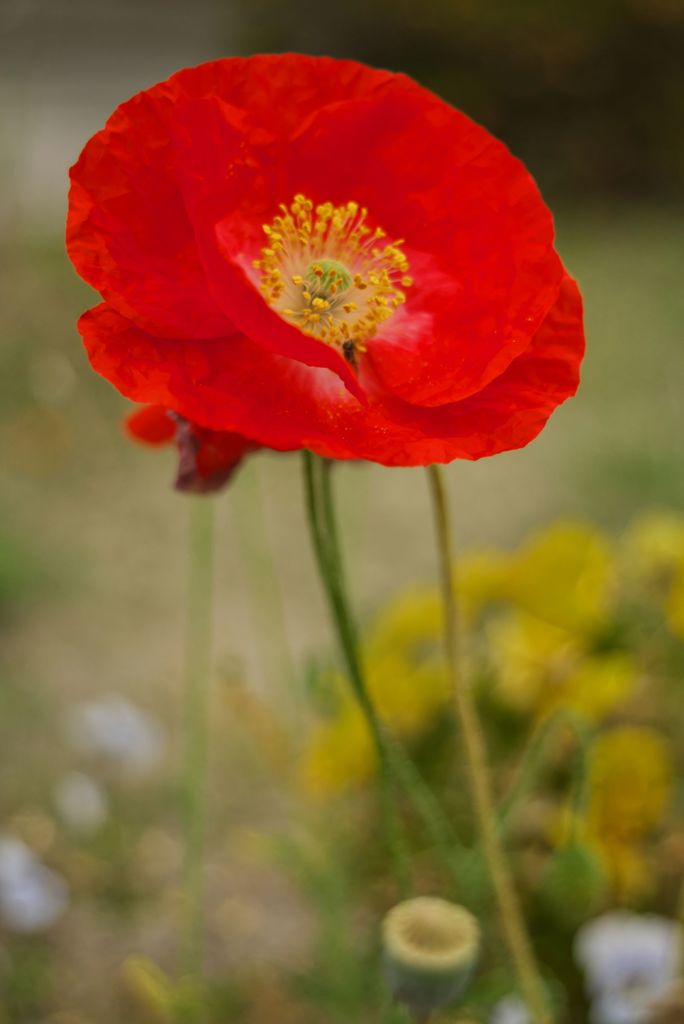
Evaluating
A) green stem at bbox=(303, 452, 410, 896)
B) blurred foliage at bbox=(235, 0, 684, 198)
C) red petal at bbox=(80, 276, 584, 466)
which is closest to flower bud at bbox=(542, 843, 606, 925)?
green stem at bbox=(303, 452, 410, 896)

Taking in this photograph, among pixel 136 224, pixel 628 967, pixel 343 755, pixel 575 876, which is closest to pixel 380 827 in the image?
pixel 343 755

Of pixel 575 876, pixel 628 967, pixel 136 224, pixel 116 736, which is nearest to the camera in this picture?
pixel 136 224

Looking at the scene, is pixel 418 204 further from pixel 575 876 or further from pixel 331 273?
pixel 575 876

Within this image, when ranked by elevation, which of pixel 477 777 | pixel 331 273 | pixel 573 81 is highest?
pixel 573 81

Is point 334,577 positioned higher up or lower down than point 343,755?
higher up

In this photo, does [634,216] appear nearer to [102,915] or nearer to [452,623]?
[102,915]

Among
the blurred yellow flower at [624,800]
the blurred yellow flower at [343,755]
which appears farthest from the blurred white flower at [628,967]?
the blurred yellow flower at [343,755]

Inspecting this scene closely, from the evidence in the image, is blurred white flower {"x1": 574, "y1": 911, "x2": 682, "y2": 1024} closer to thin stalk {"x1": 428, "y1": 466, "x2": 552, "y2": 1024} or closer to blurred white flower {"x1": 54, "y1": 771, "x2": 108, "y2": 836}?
thin stalk {"x1": 428, "y1": 466, "x2": 552, "y2": 1024}
